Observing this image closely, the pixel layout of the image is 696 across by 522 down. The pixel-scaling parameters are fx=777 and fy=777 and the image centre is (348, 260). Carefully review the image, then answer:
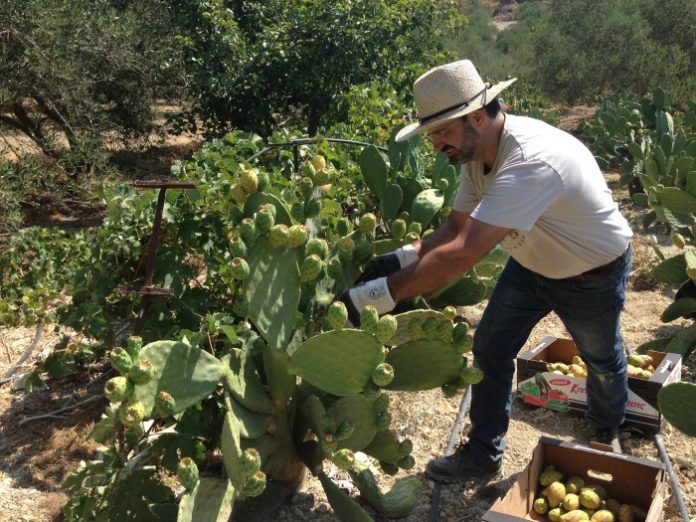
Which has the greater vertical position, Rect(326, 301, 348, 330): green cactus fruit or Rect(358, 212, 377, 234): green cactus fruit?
Rect(358, 212, 377, 234): green cactus fruit

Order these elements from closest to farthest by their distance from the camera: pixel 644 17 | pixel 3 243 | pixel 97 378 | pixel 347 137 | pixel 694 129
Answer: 1. pixel 97 378
2. pixel 347 137
3. pixel 3 243
4. pixel 694 129
5. pixel 644 17

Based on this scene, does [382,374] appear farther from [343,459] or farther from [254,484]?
[254,484]

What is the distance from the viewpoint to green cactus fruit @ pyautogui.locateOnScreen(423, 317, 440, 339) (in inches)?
95.2

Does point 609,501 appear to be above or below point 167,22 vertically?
below

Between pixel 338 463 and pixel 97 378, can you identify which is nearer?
pixel 338 463

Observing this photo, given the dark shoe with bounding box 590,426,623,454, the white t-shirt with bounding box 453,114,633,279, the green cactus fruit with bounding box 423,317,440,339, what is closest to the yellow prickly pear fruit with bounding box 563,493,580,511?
the dark shoe with bounding box 590,426,623,454

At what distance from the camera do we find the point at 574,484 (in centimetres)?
290

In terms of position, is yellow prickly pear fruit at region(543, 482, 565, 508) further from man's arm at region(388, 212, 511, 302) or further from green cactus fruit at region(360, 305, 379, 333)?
green cactus fruit at region(360, 305, 379, 333)

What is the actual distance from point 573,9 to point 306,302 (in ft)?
68.9

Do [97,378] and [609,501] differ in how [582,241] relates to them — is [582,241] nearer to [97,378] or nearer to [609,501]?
[609,501]

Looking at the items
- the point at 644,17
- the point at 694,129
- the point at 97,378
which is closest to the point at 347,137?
the point at 97,378

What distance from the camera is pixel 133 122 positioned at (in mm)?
8820

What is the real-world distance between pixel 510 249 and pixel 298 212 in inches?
30.5

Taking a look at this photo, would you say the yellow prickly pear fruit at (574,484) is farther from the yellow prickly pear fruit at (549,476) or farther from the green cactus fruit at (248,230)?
the green cactus fruit at (248,230)
